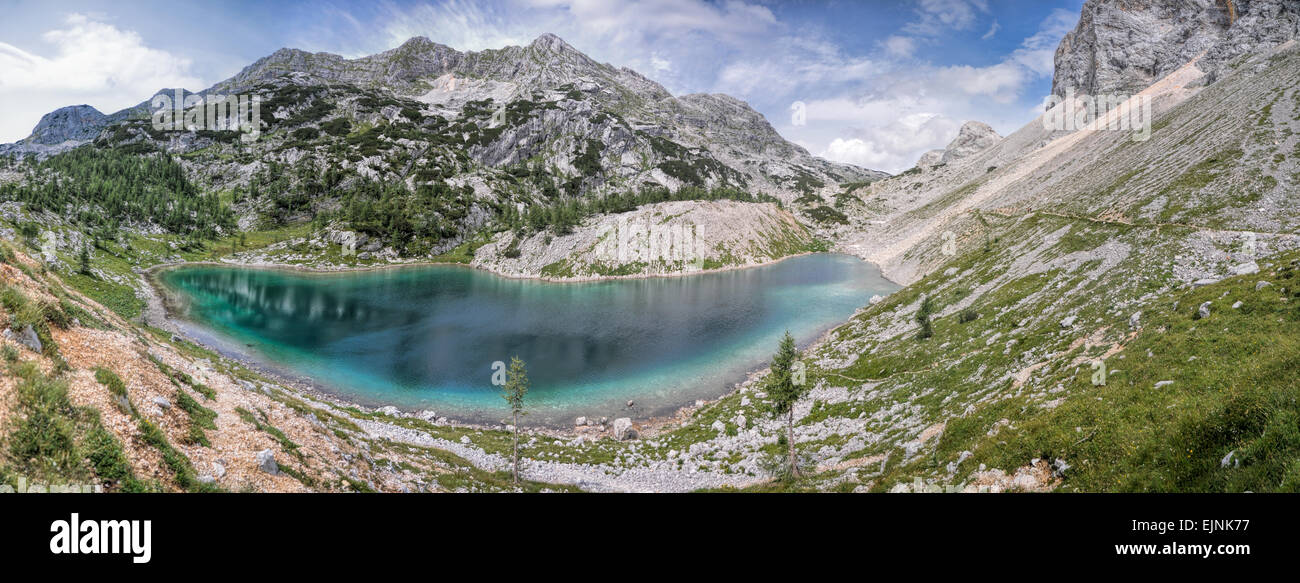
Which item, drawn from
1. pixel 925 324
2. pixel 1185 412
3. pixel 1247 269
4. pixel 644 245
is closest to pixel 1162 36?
A: pixel 644 245

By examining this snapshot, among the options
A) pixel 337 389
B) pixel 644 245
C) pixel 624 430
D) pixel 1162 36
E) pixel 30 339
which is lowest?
pixel 624 430

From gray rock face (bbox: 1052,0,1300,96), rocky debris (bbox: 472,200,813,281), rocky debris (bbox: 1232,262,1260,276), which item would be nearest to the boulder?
rocky debris (bbox: 1232,262,1260,276)

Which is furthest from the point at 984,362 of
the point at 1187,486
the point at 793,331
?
the point at 793,331

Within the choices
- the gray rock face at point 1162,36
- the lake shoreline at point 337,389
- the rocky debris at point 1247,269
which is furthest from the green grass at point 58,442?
the gray rock face at point 1162,36

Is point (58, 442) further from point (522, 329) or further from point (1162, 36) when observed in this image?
point (1162, 36)

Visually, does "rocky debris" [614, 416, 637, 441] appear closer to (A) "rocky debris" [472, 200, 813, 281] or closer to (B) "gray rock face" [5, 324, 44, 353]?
(B) "gray rock face" [5, 324, 44, 353]
